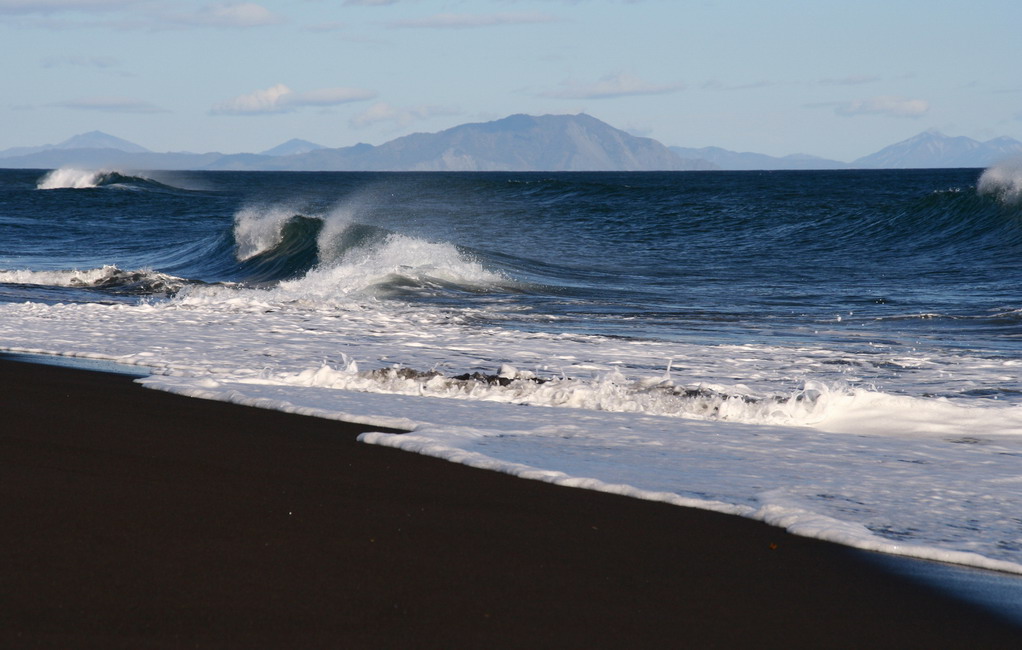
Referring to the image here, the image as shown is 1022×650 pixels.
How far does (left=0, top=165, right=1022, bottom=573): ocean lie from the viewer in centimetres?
369

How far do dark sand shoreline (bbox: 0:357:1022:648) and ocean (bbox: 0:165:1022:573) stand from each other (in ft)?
1.22

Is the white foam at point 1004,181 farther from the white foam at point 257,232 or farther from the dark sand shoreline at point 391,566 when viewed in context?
the dark sand shoreline at point 391,566

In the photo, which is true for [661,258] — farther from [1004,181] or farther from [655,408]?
[655,408]

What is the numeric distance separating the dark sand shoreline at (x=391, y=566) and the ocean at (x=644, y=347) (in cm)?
37

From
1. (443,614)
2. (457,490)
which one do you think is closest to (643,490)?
(457,490)

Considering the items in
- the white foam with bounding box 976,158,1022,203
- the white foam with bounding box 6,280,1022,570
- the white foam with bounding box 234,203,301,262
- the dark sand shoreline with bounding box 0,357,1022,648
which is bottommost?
the white foam with bounding box 6,280,1022,570

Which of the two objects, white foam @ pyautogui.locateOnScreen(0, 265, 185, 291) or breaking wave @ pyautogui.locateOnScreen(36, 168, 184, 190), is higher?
breaking wave @ pyautogui.locateOnScreen(36, 168, 184, 190)

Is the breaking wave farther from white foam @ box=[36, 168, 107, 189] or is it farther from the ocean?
the ocean

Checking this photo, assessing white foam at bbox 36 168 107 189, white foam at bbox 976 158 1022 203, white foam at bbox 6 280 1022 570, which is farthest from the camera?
white foam at bbox 36 168 107 189

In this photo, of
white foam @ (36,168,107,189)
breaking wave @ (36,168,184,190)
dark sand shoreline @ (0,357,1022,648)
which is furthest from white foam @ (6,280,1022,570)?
white foam @ (36,168,107,189)

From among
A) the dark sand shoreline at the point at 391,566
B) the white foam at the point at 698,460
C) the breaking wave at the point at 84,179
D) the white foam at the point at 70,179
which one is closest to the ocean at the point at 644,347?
the white foam at the point at 698,460

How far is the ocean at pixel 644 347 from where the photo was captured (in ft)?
12.1

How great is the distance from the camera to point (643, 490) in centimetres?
341

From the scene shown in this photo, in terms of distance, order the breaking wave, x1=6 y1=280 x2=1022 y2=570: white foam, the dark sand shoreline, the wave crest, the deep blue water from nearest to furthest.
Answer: the dark sand shoreline → x1=6 y1=280 x2=1022 y2=570: white foam → the deep blue water → the wave crest → the breaking wave
